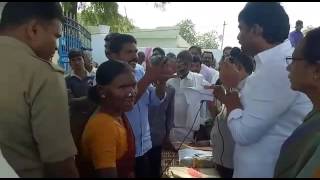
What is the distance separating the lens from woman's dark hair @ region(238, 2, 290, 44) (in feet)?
6.13

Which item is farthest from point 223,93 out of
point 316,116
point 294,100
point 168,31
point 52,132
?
point 168,31

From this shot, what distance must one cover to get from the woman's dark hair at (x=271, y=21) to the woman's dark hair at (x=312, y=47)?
238 mm

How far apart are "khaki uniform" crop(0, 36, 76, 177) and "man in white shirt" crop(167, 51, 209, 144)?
3003mm

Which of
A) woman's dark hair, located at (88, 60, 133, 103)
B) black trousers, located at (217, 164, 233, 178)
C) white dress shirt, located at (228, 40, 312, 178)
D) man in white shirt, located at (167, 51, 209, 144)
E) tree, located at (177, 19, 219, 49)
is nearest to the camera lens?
white dress shirt, located at (228, 40, 312, 178)

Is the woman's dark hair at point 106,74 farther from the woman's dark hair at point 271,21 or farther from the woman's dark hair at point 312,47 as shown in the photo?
the woman's dark hair at point 312,47

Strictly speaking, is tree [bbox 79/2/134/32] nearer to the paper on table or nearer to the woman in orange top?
the woman in orange top

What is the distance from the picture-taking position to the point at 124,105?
2.01 m

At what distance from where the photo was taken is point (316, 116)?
163cm

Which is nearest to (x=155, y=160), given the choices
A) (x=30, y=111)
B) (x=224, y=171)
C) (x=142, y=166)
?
(x=142, y=166)

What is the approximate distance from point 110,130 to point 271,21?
85 cm

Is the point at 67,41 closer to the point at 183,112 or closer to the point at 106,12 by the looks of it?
the point at 183,112

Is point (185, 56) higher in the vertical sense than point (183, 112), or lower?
higher

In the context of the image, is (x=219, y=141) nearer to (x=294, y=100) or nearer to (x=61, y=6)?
(x=294, y=100)

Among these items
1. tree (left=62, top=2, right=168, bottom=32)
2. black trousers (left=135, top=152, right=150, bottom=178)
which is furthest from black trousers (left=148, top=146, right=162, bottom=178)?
tree (left=62, top=2, right=168, bottom=32)
